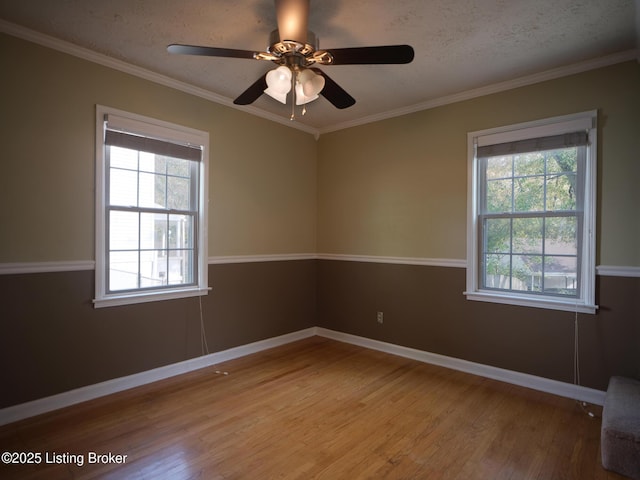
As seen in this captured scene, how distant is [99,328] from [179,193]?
4.45 ft

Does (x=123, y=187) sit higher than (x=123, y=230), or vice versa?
(x=123, y=187)

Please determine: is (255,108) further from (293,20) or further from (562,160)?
(562,160)

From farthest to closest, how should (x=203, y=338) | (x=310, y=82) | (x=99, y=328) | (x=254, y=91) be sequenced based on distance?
(x=203, y=338) < (x=99, y=328) < (x=254, y=91) < (x=310, y=82)

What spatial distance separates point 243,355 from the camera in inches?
153

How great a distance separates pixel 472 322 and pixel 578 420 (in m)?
1.09

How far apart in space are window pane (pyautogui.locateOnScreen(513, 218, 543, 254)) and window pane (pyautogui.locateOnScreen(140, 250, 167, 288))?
3.27m

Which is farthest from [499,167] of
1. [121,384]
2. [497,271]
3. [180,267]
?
[121,384]

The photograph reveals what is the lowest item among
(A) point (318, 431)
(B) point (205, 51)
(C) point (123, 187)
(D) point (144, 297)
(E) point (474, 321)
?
(A) point (318, 431)

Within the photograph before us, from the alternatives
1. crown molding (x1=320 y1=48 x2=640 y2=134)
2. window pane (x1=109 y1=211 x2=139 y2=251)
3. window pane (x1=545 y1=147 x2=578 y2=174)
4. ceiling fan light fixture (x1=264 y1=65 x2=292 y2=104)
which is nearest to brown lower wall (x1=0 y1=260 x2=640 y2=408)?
window pane (x1=109 y1=211 x2=139 y2=251)

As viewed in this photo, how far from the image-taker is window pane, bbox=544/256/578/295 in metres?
2.99

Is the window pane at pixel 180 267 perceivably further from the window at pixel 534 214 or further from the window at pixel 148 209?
the window at pixel 534 214

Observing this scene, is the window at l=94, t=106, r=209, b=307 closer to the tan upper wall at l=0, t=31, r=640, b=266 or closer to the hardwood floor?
the tan upper wall at l=0, t=31, r=640, b=266

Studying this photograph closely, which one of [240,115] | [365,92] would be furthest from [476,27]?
[240,115]

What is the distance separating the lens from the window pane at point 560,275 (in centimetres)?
299
